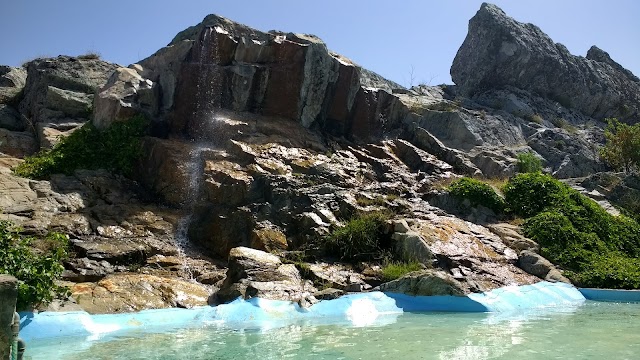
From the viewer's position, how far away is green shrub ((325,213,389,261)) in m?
11.7

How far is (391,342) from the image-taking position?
6.40 meters

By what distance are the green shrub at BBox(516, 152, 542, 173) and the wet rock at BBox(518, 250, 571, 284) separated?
9067mm

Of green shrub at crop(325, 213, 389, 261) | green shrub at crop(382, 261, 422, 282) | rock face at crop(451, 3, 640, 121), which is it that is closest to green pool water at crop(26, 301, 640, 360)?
green shrub at crop(382, 261, 422, 282)

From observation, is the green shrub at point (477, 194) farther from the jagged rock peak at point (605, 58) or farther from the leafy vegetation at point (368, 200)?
the jagged rock peak at point (605, 58)

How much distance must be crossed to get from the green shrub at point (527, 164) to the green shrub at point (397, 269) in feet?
40.1

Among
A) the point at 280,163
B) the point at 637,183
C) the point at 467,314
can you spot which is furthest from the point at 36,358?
the point at 637,183

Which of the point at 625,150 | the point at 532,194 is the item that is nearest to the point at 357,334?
the point at 532,194

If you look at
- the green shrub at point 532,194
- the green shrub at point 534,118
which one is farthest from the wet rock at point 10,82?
the green shrub at point 534,118

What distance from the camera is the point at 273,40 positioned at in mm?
18688

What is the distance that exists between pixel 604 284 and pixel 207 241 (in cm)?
998

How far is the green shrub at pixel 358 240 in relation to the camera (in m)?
11.7

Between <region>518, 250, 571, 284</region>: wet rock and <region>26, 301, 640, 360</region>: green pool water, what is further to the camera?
<region>518, 250, 571, 284</region>: wet rock

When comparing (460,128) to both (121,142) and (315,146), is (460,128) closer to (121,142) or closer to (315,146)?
(315,146)

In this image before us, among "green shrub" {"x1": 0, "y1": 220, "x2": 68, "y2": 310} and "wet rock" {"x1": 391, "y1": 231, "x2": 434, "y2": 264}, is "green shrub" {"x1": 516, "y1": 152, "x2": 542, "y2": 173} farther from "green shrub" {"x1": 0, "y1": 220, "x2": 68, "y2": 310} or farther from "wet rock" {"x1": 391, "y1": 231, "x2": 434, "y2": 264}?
"green shrub" {"x1": 0, "y1": 220, "x2": 68, "y2": 310}
